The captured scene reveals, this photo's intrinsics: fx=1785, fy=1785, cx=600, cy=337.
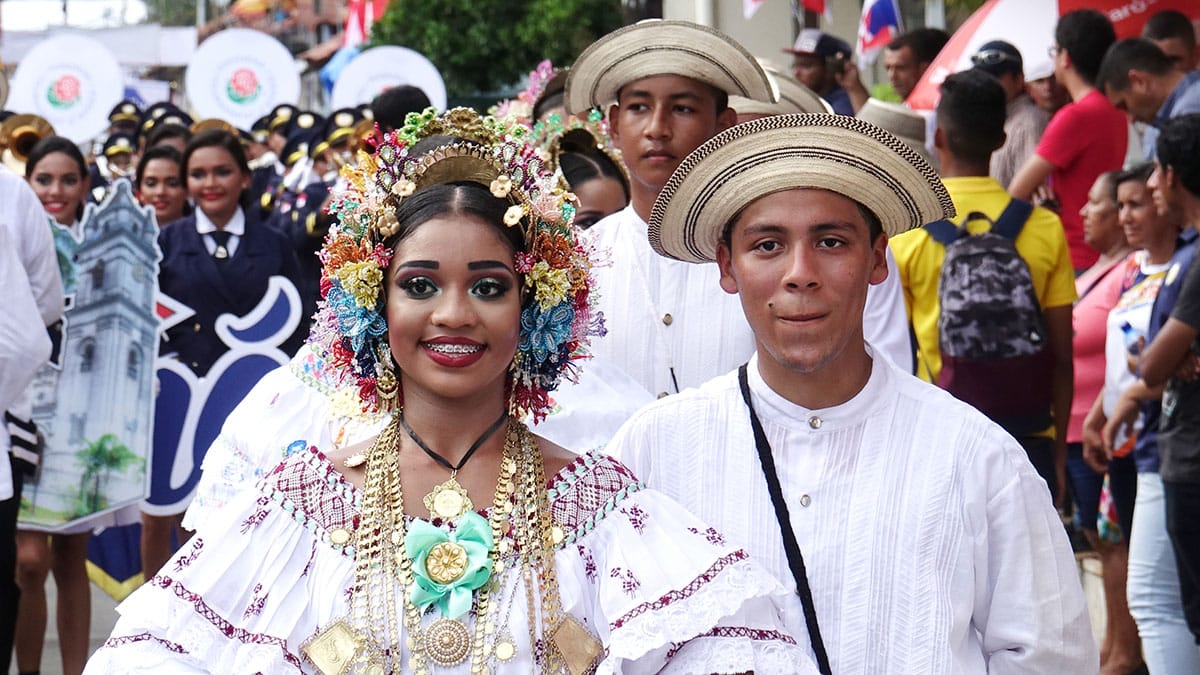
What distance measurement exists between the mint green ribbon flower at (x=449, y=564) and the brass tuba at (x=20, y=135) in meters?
8.81

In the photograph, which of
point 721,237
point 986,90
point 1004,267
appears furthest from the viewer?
point 986,90

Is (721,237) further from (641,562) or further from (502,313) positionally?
(641,562)

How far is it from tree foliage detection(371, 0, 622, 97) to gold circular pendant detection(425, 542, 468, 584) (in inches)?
1151

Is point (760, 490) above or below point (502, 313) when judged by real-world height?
below

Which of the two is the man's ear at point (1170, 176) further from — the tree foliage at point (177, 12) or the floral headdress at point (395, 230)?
the tree foliage at point (177, 12)

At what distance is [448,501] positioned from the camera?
3.18m

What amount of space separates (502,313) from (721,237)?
0.61 metres

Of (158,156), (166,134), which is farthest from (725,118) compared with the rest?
(166,134)

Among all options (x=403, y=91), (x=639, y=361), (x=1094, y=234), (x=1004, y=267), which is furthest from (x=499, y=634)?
(x=1094, y=234)

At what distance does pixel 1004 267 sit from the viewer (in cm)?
610

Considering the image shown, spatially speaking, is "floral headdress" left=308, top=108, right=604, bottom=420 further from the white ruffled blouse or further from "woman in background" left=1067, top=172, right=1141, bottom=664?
"woman in background" left=1067, top=172, right=1141, bottom=664

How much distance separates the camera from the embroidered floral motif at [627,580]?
121 inches

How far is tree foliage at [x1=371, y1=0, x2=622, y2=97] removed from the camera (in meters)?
A: 33.3

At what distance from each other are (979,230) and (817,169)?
118 inches
